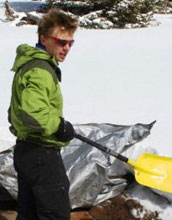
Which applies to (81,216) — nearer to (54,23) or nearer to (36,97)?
(36,97)

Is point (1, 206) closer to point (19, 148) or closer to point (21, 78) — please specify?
point (19, 148)

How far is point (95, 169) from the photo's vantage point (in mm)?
2973

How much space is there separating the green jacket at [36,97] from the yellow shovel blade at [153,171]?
0.97 m

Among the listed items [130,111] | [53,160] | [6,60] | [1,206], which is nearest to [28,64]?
[53,160]

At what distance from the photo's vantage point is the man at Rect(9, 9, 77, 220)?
1979 mm

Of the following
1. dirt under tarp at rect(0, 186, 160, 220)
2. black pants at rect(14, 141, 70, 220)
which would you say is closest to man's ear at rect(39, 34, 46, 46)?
black pants at rect(14, 141, 70, 220)

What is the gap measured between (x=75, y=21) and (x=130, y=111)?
2.99m

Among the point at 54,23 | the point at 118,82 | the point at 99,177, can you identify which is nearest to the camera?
the point at 54,23

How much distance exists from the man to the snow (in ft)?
3.26

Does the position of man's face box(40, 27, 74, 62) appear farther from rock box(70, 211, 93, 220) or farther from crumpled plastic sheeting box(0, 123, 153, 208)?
rock box(70, 211, 93, 220)

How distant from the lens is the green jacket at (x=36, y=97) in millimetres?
1964

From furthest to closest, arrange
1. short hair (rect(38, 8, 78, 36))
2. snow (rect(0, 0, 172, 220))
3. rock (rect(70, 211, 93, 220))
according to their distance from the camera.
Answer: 1. snow (rect(0, 0, 172, 220))
2. rock (rect(70, 211, 93, 220))
3. short hair (rect(38, 8, 78, 36))

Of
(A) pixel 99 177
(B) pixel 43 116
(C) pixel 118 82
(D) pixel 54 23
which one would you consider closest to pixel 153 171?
(A) pixel 99 177

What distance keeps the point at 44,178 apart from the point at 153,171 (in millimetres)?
1137
